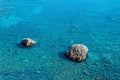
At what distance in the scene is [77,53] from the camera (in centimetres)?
2328

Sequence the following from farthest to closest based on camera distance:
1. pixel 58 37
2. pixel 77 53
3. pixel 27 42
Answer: pixel 58 37, pixel 27 42, pixel 77 53

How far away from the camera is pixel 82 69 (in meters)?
21.8

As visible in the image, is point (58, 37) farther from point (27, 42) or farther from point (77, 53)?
point (77, 53)

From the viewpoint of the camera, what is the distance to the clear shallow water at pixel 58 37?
21.6 meters

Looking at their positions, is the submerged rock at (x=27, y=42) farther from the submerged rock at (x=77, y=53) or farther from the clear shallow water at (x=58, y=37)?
the submerged rock at (x=77, y=53)

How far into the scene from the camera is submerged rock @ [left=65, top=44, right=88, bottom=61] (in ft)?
75.9

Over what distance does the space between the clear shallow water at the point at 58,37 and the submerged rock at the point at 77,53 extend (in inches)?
23.7

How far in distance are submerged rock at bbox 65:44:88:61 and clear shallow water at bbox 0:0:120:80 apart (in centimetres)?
60

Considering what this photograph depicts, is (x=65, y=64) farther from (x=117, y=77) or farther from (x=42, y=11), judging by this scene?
(x=42, y=11)

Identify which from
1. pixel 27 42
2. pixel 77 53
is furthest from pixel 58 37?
pixel 77 53

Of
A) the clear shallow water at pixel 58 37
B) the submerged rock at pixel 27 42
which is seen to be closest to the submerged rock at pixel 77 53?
the clear shallow water at pixel 58 37

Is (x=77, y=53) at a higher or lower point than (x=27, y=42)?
higher

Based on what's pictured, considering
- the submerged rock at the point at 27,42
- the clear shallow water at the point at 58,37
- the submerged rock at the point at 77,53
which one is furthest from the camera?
the submerged rock at the point at 27,42

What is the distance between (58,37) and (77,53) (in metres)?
5.51
